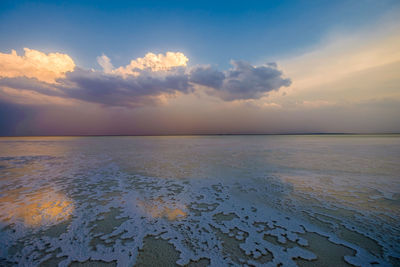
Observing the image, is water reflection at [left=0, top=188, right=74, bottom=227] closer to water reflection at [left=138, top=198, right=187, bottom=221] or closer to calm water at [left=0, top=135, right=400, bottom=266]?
calm water at [left=0, top=135, right=400, bottom=266]

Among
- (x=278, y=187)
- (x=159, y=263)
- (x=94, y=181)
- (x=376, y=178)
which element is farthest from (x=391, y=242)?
(x=94, y=181)

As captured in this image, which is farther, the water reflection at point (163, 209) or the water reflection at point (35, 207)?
the water reflection at point (163, 209)

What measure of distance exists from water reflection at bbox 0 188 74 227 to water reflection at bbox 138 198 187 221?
242 centimetres

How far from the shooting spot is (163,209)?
5.90m

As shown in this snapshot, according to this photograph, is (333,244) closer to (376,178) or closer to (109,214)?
(109,214)

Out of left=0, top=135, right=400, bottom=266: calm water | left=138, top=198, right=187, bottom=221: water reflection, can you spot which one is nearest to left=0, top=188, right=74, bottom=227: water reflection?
left=0, top=135, right=400, bottom=266: calm water

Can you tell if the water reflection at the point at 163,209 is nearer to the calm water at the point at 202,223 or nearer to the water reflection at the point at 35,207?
the calm water at the point at 202,223

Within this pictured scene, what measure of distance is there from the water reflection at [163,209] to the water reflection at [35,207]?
2.42 meters

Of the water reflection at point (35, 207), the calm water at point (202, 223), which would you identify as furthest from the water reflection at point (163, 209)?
the water reflection at point (35, 207)

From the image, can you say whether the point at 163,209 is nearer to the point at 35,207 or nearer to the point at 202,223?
the point at 202,223

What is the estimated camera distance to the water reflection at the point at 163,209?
213 inches

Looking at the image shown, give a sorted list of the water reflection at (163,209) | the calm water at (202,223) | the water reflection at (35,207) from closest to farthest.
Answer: the calm water at (202,223), the water reflection at (35,207), the water reflection at (163,209)

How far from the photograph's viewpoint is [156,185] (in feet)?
28.4

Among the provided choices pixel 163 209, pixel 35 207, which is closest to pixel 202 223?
pixel 163 209
